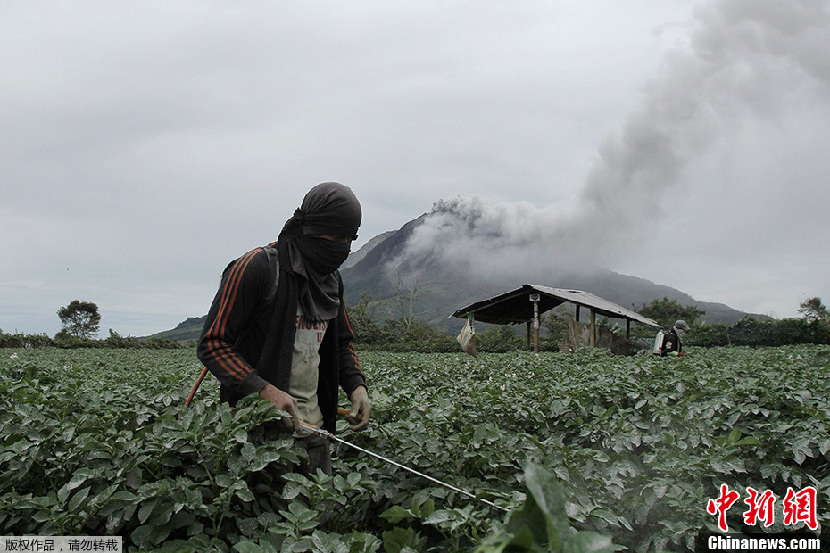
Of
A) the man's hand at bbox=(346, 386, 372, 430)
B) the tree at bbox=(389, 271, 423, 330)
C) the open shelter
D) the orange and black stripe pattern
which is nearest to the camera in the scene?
the orange and black stripe pattern

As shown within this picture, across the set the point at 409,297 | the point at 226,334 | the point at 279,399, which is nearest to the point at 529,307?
the point at 226,334

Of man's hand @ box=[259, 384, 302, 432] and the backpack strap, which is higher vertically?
the backpack strap

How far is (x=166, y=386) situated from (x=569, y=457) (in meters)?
2.95

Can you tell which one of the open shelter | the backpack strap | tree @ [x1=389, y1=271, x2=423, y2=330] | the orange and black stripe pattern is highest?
tree @ [x1=389, y1=271, x2=423, y2=330]

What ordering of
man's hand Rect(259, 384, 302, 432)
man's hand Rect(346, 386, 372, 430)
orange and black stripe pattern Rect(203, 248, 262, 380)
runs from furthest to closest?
man's hand Rect(346, 386, 372, 430), orange and black stripe pattern Rect(203, 248, 262, 380), man's hand Rect(259, 384, 302, 432)

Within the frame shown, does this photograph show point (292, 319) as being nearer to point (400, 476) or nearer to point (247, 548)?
point (400, 476)

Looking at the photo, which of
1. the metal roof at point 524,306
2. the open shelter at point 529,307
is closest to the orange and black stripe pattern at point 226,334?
the open shelter at point 529,307

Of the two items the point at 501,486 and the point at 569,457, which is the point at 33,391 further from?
the point at 569,457

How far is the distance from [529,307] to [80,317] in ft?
182

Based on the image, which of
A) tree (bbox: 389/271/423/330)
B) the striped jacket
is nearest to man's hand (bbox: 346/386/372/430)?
the striped jacket

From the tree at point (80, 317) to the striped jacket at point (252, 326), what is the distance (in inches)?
2632

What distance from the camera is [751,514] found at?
2578mm

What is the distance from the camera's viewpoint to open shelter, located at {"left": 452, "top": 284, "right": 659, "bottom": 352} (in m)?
18.5

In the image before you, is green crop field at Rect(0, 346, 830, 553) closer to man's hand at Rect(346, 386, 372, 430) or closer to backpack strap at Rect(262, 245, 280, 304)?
man's hand at Rect(346, 386, 372, 430)
